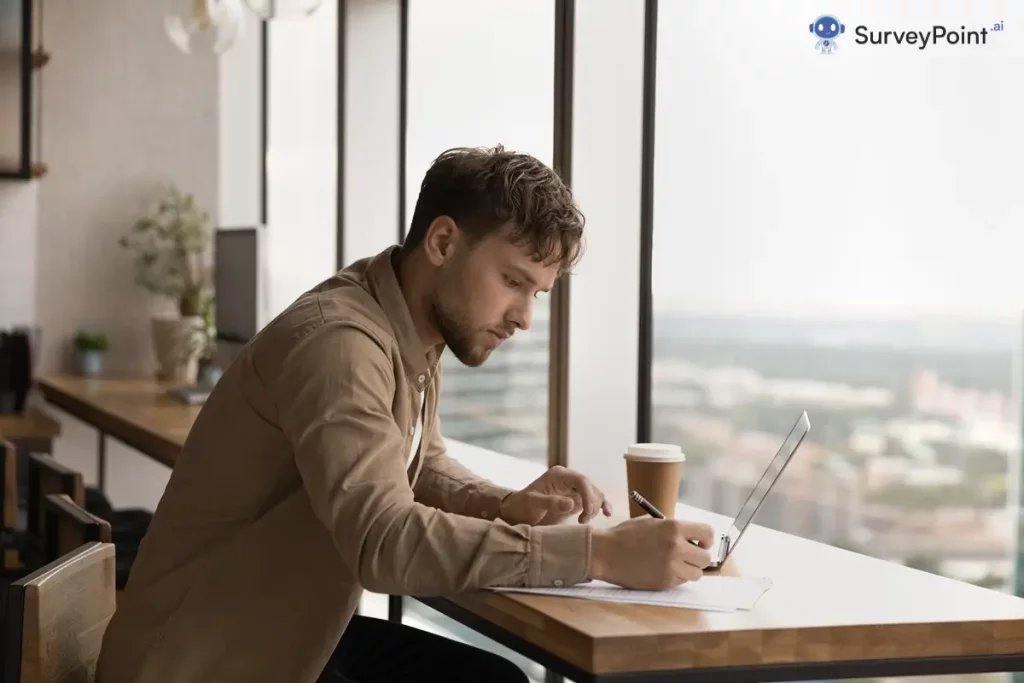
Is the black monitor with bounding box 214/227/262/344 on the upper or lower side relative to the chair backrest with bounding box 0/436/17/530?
upper

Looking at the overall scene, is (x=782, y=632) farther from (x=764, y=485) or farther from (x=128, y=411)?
(x=128, y=411)

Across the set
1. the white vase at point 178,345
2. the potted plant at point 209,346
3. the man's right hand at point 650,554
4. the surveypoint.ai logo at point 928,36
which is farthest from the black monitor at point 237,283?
the man's right hand at point 650,554

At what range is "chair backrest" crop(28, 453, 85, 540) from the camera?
2.78 metres

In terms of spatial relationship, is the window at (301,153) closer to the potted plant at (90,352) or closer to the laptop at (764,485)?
the potted plant at (90,352)

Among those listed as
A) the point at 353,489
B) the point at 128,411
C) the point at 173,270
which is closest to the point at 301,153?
the point at 173,270

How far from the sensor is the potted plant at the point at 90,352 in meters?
5.14

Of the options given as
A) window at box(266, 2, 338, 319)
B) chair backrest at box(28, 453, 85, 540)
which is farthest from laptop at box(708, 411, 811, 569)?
window at box(266, 2, 338, 319)

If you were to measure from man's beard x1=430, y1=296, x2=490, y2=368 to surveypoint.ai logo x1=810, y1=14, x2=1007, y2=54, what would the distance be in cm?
126

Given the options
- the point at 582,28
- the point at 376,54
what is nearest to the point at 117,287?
the point at 376,54

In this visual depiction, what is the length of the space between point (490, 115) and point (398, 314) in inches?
80.6

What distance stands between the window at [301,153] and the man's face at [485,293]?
319cm

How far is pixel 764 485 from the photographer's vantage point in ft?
6.28

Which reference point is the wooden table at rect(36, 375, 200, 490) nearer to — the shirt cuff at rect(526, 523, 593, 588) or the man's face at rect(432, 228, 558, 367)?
the man's face at rect(432, 228, 558, 367)

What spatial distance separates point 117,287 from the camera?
5.34m
